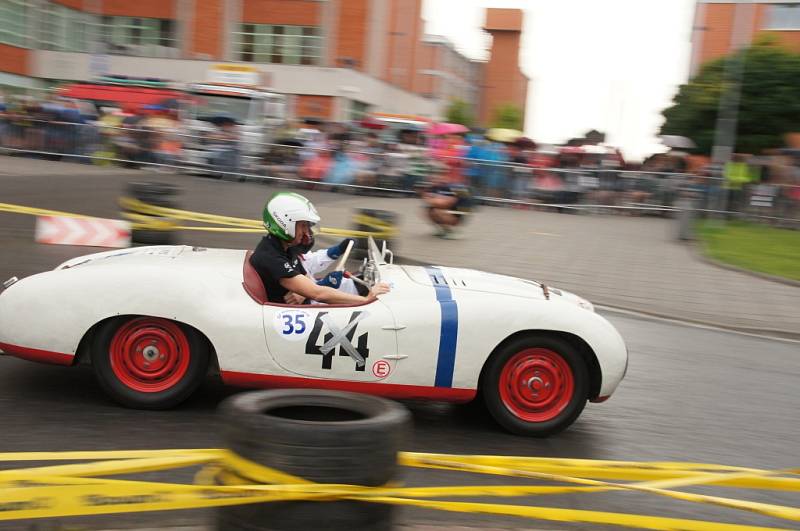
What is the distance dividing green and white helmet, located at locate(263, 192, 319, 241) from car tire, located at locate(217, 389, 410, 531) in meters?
2.47

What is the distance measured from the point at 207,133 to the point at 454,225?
887 centimetres

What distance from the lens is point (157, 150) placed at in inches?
853

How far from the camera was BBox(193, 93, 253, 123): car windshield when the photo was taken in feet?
90.0

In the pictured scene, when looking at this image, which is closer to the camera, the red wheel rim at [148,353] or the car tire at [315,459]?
the car tire at [315,459]

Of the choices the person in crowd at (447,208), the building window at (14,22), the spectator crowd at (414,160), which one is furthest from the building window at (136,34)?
the person in crowd at (447,208)

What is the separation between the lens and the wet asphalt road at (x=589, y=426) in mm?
4555

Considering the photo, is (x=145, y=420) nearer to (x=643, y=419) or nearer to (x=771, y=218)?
(x=643, y=419)

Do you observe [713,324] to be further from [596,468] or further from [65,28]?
[65,28]

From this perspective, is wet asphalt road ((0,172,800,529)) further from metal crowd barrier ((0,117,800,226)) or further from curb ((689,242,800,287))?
metal crowd barrier ((0,117,800,226))

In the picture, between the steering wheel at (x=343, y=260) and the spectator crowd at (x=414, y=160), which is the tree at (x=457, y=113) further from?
the steering wheel at (x=343, y=260)

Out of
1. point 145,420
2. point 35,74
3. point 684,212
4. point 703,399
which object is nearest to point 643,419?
point 703,399

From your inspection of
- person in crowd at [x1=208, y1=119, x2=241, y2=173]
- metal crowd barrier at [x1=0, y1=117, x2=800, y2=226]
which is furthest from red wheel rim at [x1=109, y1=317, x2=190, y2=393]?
person in crowd at [x1=208, y1=119, x2=241, y2=173]

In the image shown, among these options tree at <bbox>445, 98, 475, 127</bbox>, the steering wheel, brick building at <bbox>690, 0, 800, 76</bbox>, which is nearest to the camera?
the steering wheel

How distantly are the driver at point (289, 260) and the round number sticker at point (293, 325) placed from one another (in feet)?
0.78
